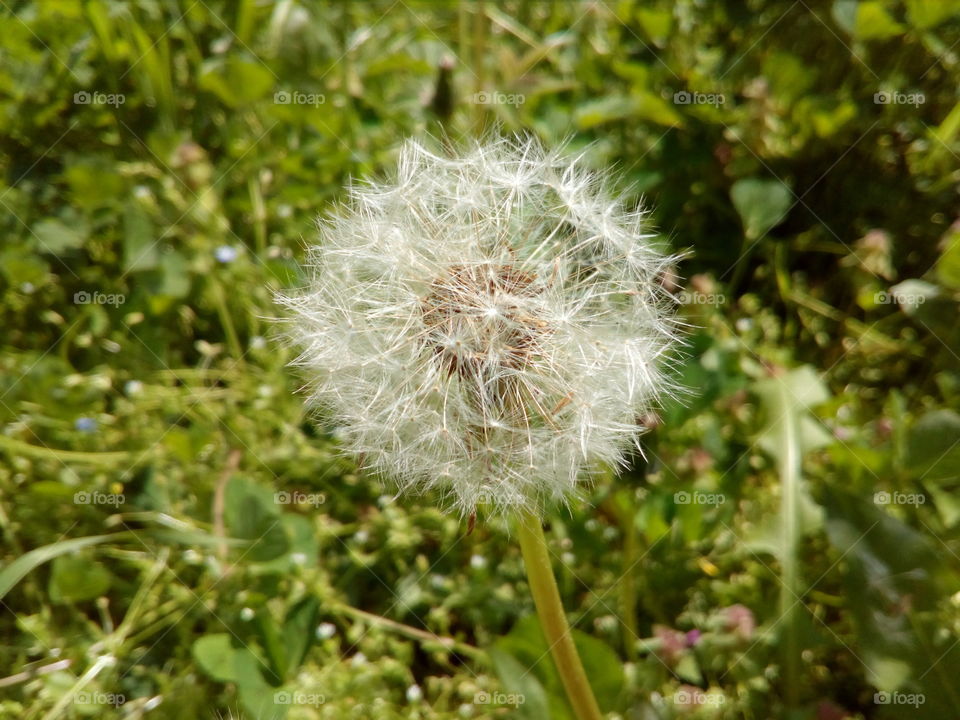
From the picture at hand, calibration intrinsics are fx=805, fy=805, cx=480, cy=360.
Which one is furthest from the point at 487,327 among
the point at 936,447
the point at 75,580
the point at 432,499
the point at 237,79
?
the point at 237,79

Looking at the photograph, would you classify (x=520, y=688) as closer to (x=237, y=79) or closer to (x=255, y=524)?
(x=255, y=524)

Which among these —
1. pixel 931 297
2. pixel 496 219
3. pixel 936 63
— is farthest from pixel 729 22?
pixel 496 219

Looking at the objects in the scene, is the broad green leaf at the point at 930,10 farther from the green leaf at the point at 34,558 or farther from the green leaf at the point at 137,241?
the green leaf at the point at 34,558

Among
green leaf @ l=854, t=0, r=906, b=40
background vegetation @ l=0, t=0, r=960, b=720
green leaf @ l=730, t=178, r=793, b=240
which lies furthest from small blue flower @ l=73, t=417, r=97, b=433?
green leaf @ l=854, t=0, r=906, b=40

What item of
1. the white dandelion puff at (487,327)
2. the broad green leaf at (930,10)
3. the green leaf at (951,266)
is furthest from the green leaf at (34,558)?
the broad green leaf at (930,10)

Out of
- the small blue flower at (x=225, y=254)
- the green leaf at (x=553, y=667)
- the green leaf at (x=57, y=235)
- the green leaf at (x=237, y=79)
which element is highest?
the green leaf at (x=237, y=79)

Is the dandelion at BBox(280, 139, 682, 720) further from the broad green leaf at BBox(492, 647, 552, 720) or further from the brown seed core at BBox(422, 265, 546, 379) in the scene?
the broad green leaf at BBox(492, 647, 552, 720)
